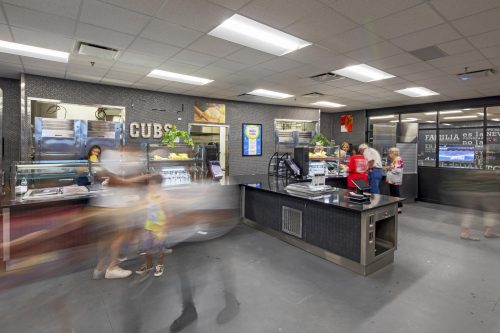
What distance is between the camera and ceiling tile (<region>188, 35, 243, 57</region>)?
11.6ft

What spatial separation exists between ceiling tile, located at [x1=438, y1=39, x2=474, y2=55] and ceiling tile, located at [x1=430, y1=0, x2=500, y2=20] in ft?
2.73

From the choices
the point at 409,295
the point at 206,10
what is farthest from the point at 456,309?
the point at 206,10

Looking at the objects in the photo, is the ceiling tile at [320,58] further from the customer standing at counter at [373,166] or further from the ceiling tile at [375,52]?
the customer standing at counter at [373,166]

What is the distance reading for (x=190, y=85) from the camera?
614 cm

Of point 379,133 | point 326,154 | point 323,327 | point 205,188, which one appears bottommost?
point 323,327

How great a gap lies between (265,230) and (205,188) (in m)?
1.26

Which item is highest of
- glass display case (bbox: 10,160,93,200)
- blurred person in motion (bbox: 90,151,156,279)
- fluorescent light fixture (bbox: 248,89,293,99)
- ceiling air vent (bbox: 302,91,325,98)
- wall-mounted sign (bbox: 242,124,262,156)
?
fluorescent light fixture (bbox: 248,89,293,99)

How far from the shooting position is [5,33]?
11.1ft

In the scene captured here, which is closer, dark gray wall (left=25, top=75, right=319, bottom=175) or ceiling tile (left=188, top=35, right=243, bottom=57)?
ceiling tile (left=188, top=35, right=243, bottom=57)

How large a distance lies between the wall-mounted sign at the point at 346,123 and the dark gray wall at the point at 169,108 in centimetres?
136

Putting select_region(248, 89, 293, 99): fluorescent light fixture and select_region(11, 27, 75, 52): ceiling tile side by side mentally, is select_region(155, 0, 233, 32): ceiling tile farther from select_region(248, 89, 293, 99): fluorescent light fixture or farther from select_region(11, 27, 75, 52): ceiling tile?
select_region(248, 89, 293, 99): fluorescent light fixture

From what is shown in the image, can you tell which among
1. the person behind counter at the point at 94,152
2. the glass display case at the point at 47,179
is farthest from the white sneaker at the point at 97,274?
the person behind counter at the point at 94,152

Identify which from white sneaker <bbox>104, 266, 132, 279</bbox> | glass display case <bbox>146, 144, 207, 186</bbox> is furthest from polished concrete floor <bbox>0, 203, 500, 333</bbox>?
glass display case <bbox>146, 144, 207, 186</bbox>

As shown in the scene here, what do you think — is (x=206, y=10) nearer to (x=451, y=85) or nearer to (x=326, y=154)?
(x=326, y=154)
